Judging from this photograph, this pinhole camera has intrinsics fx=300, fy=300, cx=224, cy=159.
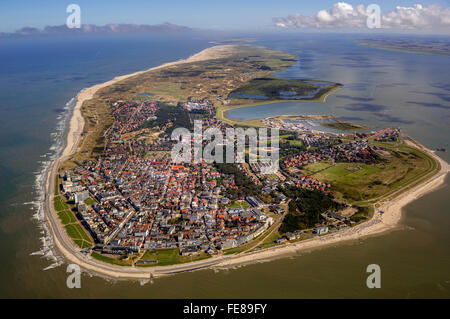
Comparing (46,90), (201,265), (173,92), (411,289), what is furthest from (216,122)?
(46,90)

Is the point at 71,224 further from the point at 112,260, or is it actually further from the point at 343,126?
the point at 343,126

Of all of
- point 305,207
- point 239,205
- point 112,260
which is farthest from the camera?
point 239,205

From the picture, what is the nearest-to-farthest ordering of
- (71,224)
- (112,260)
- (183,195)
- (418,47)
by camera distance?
(112,260), (71,224), (183,195), (418,47)

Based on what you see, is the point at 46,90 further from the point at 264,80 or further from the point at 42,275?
the point at 42,275

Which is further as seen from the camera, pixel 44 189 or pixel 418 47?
pixel 418 47

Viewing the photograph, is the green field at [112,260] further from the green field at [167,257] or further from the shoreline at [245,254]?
the green field at [167,257]

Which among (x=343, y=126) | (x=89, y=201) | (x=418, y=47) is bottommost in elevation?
(x=89, y=201)

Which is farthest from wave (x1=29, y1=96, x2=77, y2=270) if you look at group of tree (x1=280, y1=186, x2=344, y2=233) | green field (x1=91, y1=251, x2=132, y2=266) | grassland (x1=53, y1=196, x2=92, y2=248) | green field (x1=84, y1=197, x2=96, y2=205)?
group of tree (x1=280, y1=186, x2=344, y2=233)

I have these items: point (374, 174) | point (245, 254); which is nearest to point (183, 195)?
point (245, 254)

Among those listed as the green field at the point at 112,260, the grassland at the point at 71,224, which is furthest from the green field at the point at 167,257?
the grassland at the point at 71,224

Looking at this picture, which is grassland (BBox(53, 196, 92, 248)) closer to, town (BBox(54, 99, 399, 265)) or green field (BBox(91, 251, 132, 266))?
town (BBox(54, 99, 399, 265))
